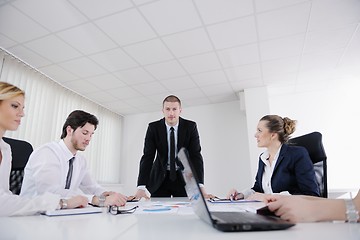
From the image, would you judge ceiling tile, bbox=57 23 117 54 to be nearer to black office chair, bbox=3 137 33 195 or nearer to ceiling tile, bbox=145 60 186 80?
ceiling tile, bbox=145 60 186 80

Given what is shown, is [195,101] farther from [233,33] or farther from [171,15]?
[171,15]

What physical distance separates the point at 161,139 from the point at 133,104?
2856 millimetres

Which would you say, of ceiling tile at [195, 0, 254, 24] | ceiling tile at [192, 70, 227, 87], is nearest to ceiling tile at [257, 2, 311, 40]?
ceiling tile at [195, 0, 254, 24]

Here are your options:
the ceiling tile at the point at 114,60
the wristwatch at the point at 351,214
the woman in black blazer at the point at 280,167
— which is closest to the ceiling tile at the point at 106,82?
the ceiling tile at the point at 114,60

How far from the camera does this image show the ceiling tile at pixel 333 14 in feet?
7.29

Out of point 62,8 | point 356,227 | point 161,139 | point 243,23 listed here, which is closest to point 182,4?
point 243,23

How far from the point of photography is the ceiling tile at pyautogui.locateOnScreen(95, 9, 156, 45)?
2.32 metres

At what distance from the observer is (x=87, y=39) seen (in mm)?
2684

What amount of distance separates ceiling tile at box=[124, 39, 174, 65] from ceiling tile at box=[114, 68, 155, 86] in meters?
0.27

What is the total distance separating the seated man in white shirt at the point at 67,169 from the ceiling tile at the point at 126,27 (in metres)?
1.12

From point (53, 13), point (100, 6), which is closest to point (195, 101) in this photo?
point (100, 6)

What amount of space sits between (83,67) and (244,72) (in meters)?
2.42

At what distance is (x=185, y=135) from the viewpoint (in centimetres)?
219

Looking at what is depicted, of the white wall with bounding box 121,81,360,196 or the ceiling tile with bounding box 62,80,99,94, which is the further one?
the white wall with bounding box 121,81,360,196
